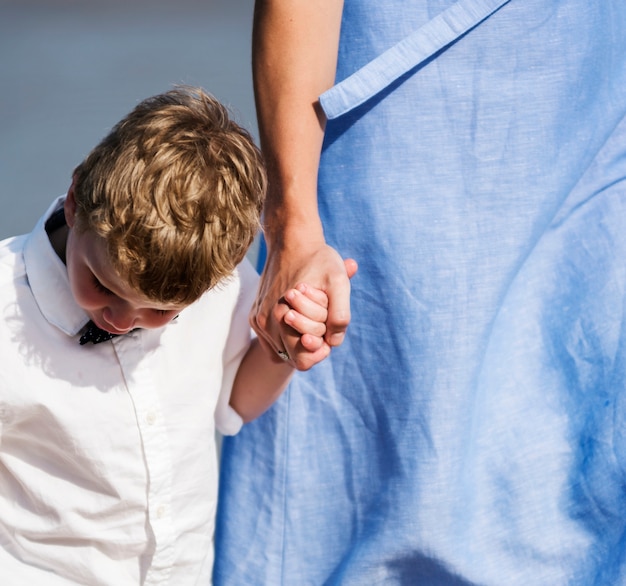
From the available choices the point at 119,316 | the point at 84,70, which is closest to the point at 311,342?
the point at 119,316

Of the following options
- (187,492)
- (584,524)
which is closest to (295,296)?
(187,492)

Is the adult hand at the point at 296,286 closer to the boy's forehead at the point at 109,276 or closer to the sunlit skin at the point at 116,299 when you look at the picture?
the sunlit skin at the point at 116,299

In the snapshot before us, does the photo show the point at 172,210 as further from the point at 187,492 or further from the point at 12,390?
the point at 187,492

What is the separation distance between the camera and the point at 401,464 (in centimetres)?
105

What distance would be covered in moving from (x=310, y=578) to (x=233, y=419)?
0.66 ft

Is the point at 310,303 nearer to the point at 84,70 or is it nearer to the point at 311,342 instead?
the point at 311,342

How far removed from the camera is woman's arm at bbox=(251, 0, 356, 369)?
3.29ft

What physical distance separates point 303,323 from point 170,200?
0.58 ft

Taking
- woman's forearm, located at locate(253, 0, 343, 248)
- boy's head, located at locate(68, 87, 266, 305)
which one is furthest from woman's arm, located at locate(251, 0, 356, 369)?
boy's head, located at locate(68, 87, 266, 305)

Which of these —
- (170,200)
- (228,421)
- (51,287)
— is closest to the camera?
(170,200)

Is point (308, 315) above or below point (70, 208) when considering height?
below

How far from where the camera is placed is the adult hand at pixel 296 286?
942mm

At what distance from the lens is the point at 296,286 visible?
0.95 meters

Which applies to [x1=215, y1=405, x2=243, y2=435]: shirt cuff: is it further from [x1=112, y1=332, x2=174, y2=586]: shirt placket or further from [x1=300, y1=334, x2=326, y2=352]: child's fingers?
[x1=300, y1=334, x2=326, y2=352]: child's fingers
